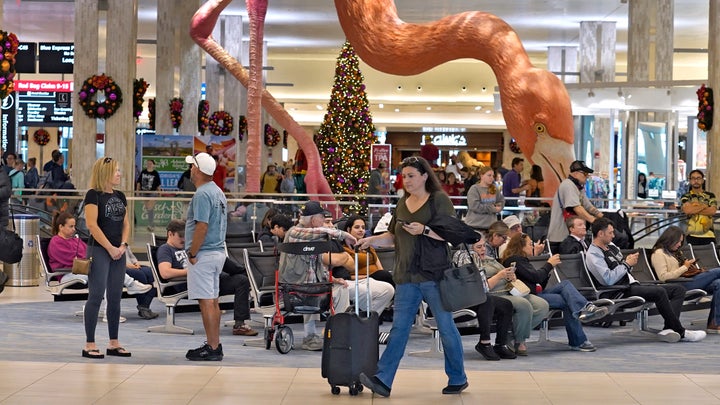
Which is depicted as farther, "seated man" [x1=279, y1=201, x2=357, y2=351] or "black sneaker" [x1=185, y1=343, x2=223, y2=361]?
"seated man" [x1=279, y1=201, x2=357, y2=351]

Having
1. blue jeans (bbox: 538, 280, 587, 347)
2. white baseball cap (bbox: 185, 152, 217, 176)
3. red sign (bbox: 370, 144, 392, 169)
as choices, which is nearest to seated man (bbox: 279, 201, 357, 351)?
white baseball cap (bbox: 185, 152, 217, 176)

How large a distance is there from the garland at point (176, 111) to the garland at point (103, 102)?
238 inches

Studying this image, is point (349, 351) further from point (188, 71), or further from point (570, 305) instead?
point (188, 71)

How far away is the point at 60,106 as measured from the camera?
37.3 meters

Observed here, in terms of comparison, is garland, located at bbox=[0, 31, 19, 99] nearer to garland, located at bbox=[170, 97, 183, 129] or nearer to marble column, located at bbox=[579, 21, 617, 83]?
garland, located at bbox=[170, 97, 183, 129]

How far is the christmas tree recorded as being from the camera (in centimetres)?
2452

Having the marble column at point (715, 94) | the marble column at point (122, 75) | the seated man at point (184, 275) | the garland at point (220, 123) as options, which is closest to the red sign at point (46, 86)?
the garland at point (220, 123)

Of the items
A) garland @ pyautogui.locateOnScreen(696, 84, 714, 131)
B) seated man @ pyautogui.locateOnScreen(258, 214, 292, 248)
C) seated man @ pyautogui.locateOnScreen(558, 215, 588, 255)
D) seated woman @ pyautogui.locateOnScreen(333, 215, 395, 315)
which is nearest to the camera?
seated woman @ pyautogui.locateOnScreen(333, 215, 395, 315)

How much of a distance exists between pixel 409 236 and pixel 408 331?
0.59 m

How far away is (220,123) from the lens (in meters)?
30.2

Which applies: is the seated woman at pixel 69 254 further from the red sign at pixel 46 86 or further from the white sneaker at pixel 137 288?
the red sign at pixel 46 86

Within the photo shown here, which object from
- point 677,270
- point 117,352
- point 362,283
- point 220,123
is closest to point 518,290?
point 362,283

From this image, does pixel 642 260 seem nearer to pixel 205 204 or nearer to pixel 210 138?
pixel 205 204

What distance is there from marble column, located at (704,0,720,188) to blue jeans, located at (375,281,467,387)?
1212 cm
